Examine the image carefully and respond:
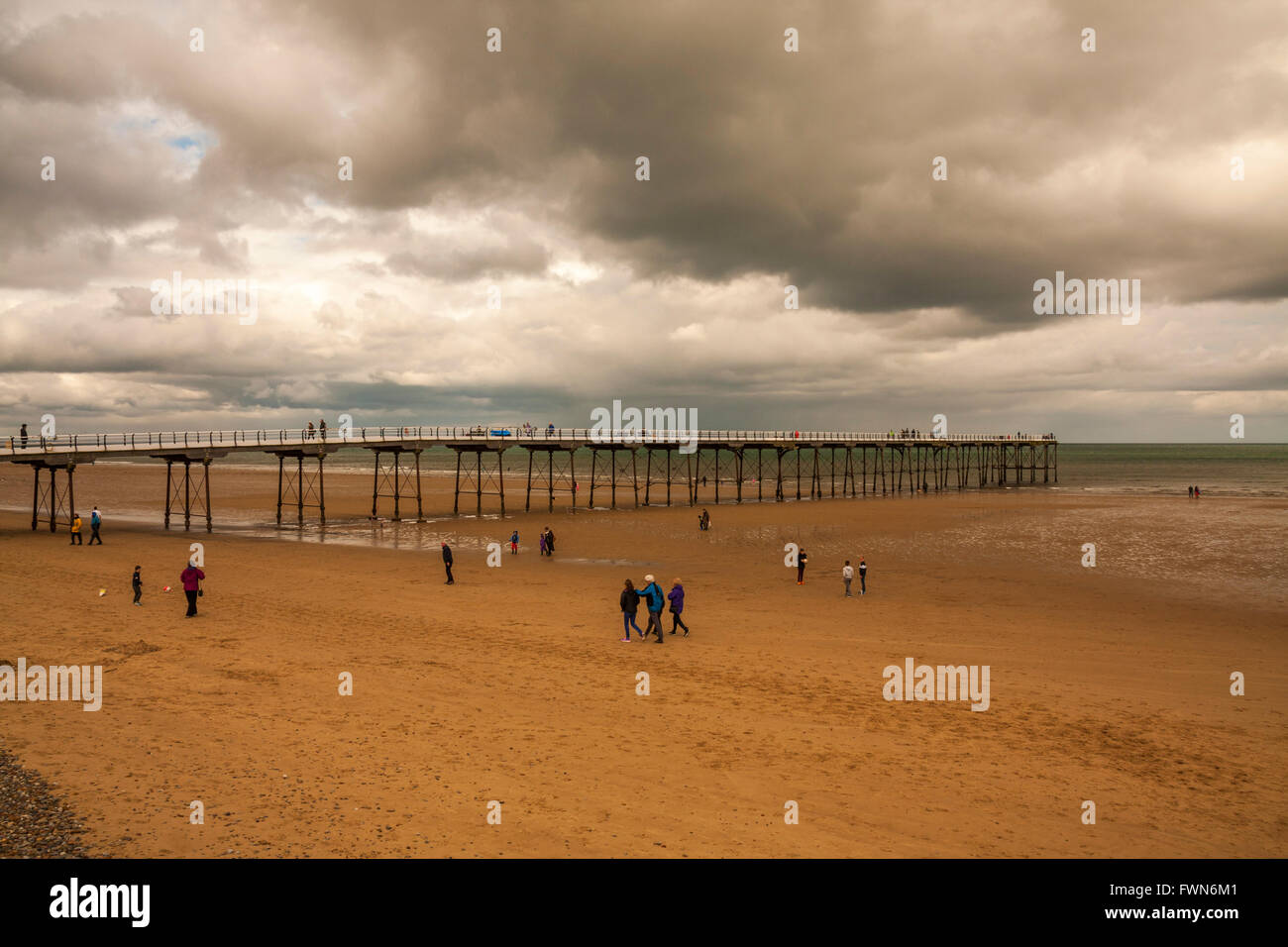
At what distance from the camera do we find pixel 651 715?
1091cm

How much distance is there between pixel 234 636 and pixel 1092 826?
15449 mm

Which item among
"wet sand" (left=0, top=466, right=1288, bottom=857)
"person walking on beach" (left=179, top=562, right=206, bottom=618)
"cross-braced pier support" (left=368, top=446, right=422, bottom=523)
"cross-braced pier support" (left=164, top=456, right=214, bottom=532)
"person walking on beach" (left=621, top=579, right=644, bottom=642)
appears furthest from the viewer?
"cross-braced pier support" (left=368, top=446, right=422, bottom=523)

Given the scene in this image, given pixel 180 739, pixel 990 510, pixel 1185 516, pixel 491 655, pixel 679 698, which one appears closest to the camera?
pixel 180 739

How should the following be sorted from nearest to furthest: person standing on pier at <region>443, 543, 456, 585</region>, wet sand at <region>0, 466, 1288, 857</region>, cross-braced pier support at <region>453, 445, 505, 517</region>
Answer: wet sand at <region>0, 466, 1288, 857</region>
person standing on pier at <region>443, 543, 456, 585</region>
cross-braced pier support at <region>453, 445, 505, 517</region>

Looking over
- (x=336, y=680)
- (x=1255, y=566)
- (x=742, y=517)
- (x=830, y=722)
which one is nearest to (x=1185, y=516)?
(x=1255, y=566)

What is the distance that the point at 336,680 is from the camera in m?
12.3

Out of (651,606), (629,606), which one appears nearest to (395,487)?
(629,606)

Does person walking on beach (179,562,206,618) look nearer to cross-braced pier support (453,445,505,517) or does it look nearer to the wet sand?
the wet sand

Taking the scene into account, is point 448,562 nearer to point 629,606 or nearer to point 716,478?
point 629,606

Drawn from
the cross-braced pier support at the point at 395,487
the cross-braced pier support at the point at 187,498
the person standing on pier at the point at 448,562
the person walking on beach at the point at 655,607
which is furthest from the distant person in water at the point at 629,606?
the cross-braced pier support at the point at 187,498

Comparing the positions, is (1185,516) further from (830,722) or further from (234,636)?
(234,636)

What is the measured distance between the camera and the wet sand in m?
7.40

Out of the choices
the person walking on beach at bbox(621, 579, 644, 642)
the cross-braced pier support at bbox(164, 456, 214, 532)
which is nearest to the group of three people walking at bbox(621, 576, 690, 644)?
the person walking on beach at bbox(621, 579, 644, 642)

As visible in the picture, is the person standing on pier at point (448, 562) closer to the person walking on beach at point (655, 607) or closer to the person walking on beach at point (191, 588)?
the person walking on beach at point (191, 588)
